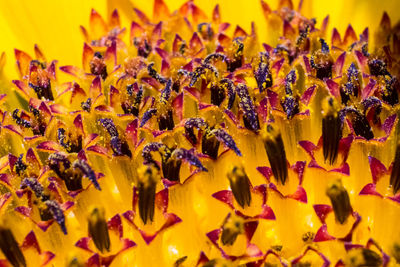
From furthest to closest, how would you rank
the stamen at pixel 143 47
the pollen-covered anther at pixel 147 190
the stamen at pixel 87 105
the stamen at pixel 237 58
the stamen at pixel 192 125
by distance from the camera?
1. the stamen at pixel 143 47
2. the stamen at pixel 237 58
3. the stamen at pixel 87 105
4. the stamen at pixel 192 125
5. the pollen-covered anther at pixel 147 190

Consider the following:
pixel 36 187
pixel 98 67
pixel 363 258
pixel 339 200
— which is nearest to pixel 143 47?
pixel 98 67

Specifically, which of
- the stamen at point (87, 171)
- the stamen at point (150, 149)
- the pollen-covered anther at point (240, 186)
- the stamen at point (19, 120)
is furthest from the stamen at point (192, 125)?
the stamen at point (19, 120)

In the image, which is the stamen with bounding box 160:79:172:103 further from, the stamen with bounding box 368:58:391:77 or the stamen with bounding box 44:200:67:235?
the stamen with bounding box 368:58:391:77

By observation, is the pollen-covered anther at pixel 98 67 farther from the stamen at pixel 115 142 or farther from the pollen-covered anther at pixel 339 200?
the pollen-covered anther at pixel 339 200

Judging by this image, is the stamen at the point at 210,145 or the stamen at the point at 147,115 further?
the stamen at the point at 147,115

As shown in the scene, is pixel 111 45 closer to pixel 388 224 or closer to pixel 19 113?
pixel 19 113

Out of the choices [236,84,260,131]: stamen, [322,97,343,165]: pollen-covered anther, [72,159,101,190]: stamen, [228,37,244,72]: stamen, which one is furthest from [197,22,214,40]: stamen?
[72,159,101,190]: stamen
